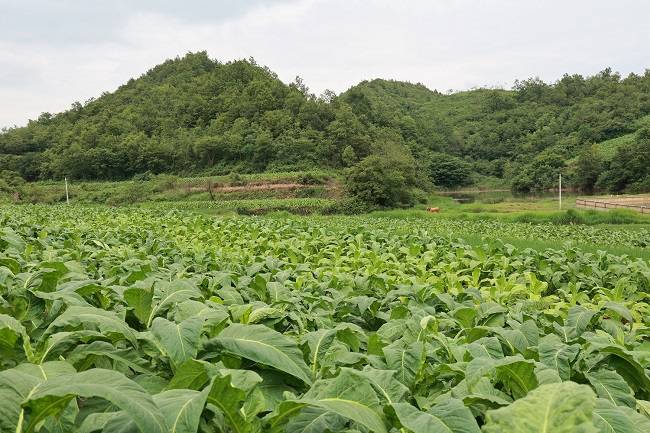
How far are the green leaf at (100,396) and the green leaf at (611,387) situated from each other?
63.4 inches

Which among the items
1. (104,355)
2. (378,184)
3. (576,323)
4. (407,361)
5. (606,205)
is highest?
(378,184)

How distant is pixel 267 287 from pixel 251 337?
7.27 ft

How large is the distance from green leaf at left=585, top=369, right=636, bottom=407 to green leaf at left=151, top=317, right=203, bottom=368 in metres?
1.51

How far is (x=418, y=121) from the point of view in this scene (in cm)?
9125

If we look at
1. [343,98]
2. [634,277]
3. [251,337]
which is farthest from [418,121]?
[251,337]

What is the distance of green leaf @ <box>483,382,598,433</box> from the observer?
3.42ft

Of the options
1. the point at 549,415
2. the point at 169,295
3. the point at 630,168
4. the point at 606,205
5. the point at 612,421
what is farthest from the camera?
the point at 630,168

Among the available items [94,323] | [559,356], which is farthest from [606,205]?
[94,323]

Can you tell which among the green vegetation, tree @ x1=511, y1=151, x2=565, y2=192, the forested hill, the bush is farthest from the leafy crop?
tree @ x1=511, y1=151, x2=565, y2=192

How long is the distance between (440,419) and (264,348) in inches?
24.8

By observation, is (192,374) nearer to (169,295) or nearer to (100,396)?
(100,396)

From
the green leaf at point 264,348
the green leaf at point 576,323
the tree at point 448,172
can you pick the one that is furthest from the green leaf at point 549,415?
the tree at point 448,172

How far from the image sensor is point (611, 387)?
1.87m

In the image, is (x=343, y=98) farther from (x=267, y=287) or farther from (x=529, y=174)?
(x=267, y=287)
